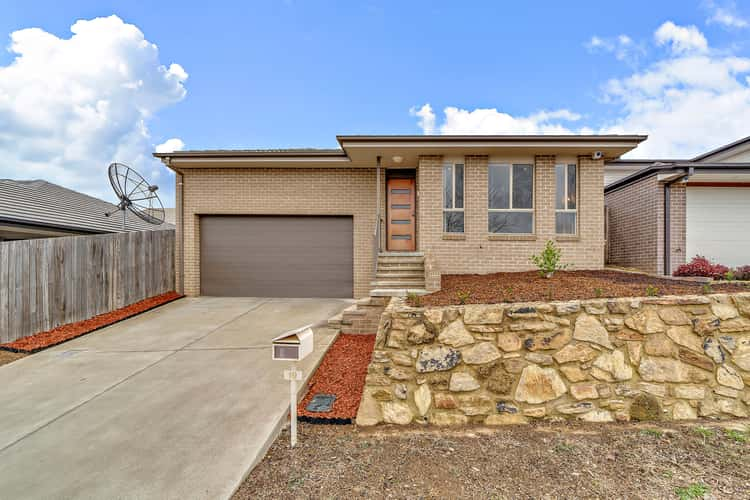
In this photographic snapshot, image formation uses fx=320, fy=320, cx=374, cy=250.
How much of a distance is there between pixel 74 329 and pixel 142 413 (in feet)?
14.5

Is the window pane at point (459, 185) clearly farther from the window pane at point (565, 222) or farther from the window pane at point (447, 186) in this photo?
the window pane at point (565, 222)

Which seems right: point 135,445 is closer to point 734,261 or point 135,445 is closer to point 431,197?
point 431,197

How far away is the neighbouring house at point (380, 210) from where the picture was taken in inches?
306

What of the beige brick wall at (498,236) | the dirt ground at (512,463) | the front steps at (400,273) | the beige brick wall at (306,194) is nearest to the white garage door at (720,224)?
the beige brick wall at (498,236)

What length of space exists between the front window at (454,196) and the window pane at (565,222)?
2396mm

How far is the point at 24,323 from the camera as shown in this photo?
5750 millimetres

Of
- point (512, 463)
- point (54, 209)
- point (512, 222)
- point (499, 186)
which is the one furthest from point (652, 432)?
point (54, 209)

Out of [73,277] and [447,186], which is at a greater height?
[447,186]

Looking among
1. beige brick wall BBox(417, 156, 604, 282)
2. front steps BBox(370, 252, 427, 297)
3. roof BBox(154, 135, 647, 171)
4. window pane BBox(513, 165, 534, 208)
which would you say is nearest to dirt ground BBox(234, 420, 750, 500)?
front steps BBox(370, 252, 427, 297)

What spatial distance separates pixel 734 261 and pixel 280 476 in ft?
38.6

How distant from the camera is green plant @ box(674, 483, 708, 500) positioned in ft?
7.77

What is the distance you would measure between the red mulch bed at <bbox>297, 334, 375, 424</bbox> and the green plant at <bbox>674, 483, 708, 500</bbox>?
2.68m

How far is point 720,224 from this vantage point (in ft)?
27.5

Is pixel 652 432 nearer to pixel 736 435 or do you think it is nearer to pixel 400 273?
pixel 736 435
